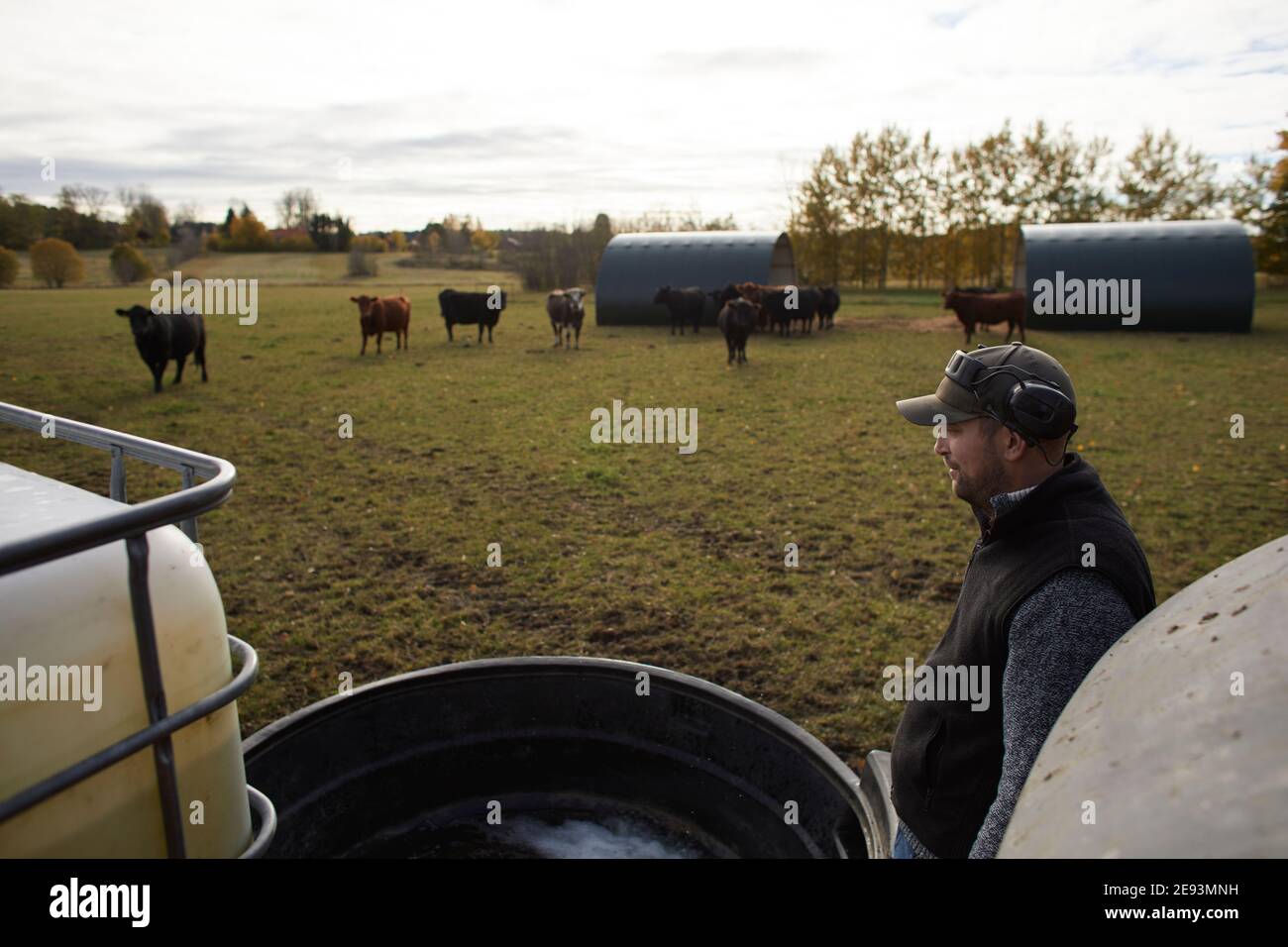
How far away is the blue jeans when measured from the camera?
245 cm

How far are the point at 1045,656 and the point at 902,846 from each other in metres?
0.95

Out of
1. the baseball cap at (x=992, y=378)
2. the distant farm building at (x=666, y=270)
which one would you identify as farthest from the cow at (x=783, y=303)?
the baseball cap at (x=992, y=378)

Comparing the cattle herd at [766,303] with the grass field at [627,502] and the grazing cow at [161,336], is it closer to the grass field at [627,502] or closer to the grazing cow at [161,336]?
the grass field at [627,502]

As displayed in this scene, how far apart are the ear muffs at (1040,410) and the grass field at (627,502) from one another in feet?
8.98

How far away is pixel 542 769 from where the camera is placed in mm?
3771

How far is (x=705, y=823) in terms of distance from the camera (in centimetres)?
356

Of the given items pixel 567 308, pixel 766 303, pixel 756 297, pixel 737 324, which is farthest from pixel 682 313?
pixel 737 324

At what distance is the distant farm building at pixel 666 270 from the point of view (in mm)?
27328

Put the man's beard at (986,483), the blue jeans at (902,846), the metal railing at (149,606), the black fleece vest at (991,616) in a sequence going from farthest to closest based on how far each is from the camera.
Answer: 1. the blue jeans at (902,846)
2. the man's beard at (986,483)
3. the black fleece vest at (991,616)
4. the metal railing at (149,606)

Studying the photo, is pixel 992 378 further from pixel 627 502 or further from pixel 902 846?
pixel 627 502

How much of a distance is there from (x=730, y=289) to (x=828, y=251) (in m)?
27.7

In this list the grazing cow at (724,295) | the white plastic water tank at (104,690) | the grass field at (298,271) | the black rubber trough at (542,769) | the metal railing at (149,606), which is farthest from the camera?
the grass field at (298,271)

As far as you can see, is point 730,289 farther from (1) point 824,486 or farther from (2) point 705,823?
(2) point 705,823

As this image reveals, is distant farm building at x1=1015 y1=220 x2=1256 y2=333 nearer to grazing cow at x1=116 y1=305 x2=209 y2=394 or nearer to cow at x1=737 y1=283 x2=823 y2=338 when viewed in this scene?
cow at x1=737 y1=283 x2=823 y2=338
